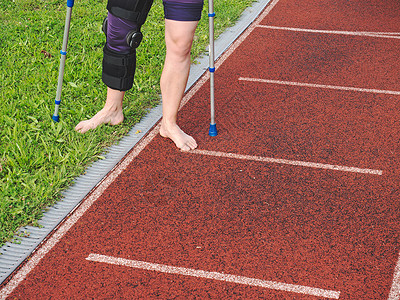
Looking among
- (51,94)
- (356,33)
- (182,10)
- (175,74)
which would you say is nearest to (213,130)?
(175,74)

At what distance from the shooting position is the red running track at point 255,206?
304 centimetres

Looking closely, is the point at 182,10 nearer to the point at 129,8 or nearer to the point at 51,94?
the point at 129,8

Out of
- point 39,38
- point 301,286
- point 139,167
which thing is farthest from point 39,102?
point 301,286

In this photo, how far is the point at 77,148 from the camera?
13.7ft

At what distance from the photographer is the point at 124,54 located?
4160mm

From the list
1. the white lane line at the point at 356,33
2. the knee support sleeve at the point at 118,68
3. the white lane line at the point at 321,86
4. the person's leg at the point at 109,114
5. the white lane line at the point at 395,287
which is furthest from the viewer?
the white lane line at the point at 356,33

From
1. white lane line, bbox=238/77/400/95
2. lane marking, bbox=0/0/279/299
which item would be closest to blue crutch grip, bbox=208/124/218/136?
lane marking, bbox=0/0/279/299

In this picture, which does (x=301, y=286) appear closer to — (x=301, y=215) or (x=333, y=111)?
(x=301, y=215)

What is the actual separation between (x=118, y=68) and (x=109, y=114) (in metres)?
0.48

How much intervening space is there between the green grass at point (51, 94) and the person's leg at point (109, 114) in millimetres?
60

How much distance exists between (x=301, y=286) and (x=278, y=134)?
69.3 inches

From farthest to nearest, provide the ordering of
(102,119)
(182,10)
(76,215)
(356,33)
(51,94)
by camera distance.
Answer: (356,33) → (51,94) → (102,119) → (182,10) → (76,215)

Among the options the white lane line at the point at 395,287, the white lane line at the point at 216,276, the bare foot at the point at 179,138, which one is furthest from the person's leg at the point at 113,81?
the white lane line at the point at 395,287

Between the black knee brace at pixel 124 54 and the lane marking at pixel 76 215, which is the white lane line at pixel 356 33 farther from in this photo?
the black knee brace at pixel 124 54
